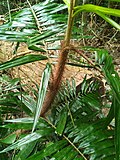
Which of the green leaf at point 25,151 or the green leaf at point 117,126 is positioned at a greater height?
the green leaf at point 117,126

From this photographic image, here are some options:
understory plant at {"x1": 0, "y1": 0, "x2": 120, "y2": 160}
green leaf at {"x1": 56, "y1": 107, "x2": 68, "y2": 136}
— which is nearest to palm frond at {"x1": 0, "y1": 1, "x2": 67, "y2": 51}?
understory plant at {"x1": 0, "y1": 0, "x2": 120, "y2": 160}

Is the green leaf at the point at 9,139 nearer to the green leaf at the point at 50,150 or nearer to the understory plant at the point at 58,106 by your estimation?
the understory plant at the point at 58,106

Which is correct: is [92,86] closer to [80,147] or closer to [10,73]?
[80,147]

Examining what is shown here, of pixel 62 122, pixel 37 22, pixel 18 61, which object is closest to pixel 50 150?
pixel 62 122

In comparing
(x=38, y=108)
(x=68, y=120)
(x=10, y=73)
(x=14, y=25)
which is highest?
(x=14, y=25)

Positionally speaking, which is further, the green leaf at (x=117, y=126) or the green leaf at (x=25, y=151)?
the green leaf at (x=25, y=151)

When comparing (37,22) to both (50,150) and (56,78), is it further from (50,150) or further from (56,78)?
(50,150)

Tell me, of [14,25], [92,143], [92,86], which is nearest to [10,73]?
[92,86]

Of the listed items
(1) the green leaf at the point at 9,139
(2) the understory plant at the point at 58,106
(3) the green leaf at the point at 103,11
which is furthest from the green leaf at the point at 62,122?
(3) the green leaf at the point at 103,11
